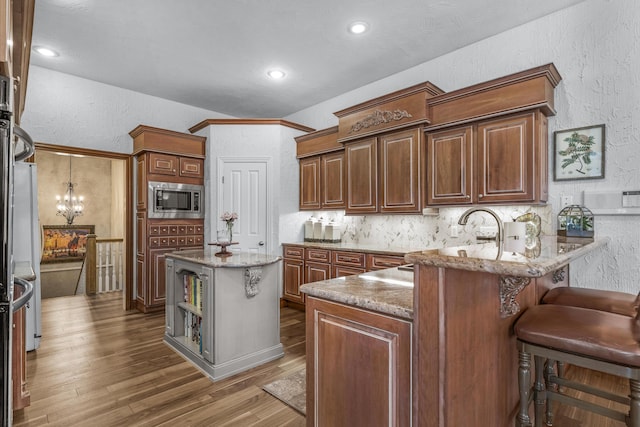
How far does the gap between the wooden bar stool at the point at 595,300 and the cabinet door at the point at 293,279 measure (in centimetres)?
295

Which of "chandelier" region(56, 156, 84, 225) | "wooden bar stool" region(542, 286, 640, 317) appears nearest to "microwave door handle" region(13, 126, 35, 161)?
"wooden bar stool" region(542, 286, 640, 317)

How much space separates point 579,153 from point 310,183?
314 centimetres

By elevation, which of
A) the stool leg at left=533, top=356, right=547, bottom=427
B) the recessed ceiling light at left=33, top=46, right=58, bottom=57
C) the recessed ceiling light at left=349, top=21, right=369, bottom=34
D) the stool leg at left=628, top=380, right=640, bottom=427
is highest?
the recessed ceiling light at left=33, top=46, right=58, bottom=57

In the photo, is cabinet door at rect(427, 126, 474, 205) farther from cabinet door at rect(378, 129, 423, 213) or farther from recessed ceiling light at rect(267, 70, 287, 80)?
recessed ceiling light at rect(267, 70, 287, 80)

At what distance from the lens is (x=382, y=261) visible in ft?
11.7

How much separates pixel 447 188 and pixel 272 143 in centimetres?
258

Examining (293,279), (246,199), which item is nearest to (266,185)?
(246,199)

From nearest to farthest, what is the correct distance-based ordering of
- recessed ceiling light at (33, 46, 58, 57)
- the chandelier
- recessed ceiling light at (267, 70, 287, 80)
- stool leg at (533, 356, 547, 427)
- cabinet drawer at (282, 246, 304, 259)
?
stool leg at (533, 356, 547, 427) → recessed ceiling light at (33, 46, 58, 57) → recessed ceiling light at (267, 70, 287, 80) → cabinet drawer at (282, 246, 304, 259) → the chandelier

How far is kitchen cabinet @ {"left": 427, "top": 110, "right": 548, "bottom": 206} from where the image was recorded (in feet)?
9.15

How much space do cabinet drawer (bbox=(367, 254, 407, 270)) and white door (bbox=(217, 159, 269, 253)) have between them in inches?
68.6

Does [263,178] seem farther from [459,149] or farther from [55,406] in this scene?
[55,406]

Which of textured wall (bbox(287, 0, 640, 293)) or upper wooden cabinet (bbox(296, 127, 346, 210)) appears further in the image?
upper wooden cabinet (bbox(296, 127, 346, 210))

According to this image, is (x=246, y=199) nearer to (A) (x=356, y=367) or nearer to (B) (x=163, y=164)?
(B) (x=163, y=164)

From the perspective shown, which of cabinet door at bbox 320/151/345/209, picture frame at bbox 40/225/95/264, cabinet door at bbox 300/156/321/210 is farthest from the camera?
picture frame at bbox 40/225/95/264
